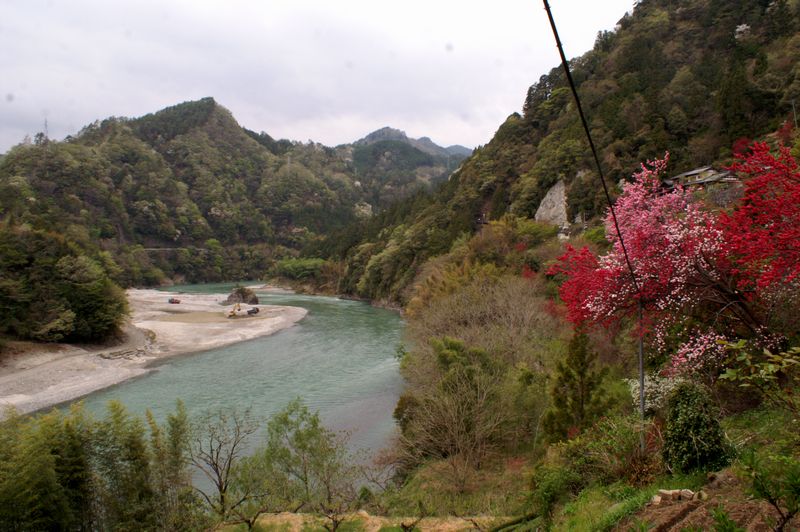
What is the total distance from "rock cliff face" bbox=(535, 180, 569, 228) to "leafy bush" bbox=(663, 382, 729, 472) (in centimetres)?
4007

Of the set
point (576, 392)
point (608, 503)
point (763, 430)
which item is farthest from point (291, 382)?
point (763, 430)

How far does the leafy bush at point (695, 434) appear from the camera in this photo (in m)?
7.08

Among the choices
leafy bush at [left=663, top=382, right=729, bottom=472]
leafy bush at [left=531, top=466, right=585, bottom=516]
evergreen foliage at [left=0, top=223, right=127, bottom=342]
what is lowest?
leafy bush at [left=531, top=466, right=585, bottom=516]

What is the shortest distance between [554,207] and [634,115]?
39.0 ft

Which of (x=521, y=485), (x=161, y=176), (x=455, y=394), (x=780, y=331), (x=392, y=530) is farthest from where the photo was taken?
(x=161, y=176)

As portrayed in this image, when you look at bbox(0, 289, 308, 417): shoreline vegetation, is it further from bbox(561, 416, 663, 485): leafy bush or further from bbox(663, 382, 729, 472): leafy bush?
bbox(663, 382, 729, 472): leafy bush

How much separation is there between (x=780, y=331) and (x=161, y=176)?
15676 centimetres

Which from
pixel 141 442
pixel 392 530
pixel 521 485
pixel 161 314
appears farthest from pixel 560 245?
pixel 161 314

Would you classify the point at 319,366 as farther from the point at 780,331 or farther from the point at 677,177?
the point at 677,177

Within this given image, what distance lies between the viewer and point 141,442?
44.4ft

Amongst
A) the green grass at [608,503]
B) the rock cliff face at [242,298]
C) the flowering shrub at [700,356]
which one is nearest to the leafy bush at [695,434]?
the green grass at [608,503]

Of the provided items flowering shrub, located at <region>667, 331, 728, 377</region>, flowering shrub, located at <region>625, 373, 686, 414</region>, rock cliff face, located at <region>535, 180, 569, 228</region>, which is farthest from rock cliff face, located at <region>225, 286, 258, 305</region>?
flowering shrub, located at <region>667, 331, 728, 377</region>

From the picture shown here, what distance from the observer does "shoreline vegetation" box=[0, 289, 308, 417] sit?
2716cm

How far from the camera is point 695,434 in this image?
716cm
